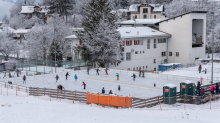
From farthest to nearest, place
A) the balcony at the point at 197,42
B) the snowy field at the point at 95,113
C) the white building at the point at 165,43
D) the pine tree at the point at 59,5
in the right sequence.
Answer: the pine tree at the point at 59,5 → the balcony at the point at 197,42 → the white building at the point at 165,43 → the snowy field at the point at 95,113

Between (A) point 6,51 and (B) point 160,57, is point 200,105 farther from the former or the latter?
(A) point 6,51

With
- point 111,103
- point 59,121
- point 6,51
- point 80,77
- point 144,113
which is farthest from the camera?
point 6,51

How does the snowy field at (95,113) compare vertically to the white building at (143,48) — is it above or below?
below

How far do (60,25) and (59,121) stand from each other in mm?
54392

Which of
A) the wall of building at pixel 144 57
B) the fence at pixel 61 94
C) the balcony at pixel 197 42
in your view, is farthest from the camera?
the balcony at pixel 197 42

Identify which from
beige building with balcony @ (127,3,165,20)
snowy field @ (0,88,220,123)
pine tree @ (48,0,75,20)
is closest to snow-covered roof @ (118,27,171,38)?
snowy field @ (0,88,220,123)

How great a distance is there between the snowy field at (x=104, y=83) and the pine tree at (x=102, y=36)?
20.3ft

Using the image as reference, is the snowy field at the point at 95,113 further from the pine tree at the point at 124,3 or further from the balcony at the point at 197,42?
the pine tree at the point at 124,3

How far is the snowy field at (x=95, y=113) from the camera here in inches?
705

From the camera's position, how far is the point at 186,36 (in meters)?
52.8

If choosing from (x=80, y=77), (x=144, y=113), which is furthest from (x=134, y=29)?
(x=144, y=113)

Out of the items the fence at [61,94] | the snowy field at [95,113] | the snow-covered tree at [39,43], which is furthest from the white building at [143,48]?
the snowy field at [95,113]

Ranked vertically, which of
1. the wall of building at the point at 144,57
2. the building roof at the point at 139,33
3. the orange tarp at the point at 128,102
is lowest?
the orange tarp at the point at 128,102

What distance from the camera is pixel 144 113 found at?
798 inches
